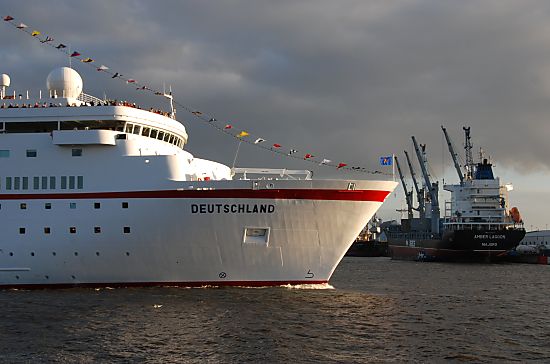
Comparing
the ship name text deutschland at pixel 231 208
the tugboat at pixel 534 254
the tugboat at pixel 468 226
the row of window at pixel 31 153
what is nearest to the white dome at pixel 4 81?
the row of window at pixel 31 153

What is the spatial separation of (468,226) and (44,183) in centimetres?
6374

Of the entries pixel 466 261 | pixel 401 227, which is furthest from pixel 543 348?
pixel 401 227

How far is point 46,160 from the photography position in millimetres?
26609

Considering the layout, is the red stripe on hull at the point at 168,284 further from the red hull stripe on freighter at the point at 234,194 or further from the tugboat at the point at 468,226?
the tugboat at the point at 468,226

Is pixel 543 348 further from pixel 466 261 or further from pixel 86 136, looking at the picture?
pixel 466 261

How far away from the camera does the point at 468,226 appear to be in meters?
78.6

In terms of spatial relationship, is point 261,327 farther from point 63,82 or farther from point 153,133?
point 63,82

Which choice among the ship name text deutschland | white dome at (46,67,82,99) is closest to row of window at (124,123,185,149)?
white dome at (46,67,82,99)

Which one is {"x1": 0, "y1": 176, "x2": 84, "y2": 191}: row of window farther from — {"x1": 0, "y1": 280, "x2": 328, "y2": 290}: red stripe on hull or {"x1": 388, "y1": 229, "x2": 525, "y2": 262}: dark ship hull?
{"x1": 388, "y1": 229, "x2": 525, "y2": 262}: dark ship hull

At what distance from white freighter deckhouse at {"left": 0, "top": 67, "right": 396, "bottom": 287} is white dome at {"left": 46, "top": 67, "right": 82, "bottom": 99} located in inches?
151

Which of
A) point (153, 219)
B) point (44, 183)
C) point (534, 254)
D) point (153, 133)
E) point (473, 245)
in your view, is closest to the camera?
point (153, 219)

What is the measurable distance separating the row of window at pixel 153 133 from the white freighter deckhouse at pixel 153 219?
74cm

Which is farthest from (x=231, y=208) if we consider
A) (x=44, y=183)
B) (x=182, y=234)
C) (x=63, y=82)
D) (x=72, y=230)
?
(x=63, y=82)

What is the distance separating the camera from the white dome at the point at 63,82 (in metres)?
29.5
